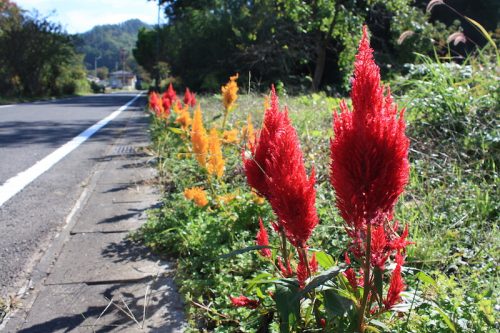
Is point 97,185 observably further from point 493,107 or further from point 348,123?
point 348,123

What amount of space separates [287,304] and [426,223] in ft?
5.46

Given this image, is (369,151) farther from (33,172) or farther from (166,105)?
(166,105)

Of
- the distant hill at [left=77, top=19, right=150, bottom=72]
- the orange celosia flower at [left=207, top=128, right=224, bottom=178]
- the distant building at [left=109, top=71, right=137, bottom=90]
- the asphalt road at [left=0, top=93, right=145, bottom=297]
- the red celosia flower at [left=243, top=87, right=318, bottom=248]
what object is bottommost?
the asphalt road at [left=0, top=93, right=145, bottom=297]

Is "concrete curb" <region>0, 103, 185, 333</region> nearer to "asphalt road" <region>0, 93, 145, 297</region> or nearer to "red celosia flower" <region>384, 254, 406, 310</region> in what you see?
"asphalt road" <region>0, 93, 145, 297</region>

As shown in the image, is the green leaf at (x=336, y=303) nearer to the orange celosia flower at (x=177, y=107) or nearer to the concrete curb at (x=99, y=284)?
the concrete curb at (x=99, y=284)

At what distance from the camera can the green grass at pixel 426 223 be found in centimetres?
194

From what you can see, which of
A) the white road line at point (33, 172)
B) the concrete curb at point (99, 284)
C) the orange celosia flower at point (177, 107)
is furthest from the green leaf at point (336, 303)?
the orange celosia flower at point (177, 107)

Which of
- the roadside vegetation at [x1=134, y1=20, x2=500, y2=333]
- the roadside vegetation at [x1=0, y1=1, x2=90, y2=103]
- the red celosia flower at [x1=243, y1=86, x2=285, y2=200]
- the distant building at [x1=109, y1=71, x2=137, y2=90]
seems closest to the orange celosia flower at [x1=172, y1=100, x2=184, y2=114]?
the roadside vegetation at [x1=134, y1=20, x2=500, y2=333]

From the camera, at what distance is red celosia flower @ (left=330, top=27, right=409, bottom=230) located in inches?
47.9

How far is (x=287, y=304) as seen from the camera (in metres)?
1.46

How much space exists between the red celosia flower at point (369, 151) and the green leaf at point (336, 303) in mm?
320

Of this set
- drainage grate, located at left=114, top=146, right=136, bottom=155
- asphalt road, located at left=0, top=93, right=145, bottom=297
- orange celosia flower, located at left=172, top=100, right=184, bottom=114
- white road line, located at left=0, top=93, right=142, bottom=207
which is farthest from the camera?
drainage grate, located at left=114, top=146, right=136, bottom=155

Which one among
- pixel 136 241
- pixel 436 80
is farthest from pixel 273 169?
pixel 436 80

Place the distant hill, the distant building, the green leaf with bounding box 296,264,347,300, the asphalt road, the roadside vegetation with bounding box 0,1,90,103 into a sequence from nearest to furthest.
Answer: the green leaf with bounding box 296,264,347,300 → the asphalt road → the roadside vegetation with bounding box 0,1,90,103 → the distant building → the distant hill
